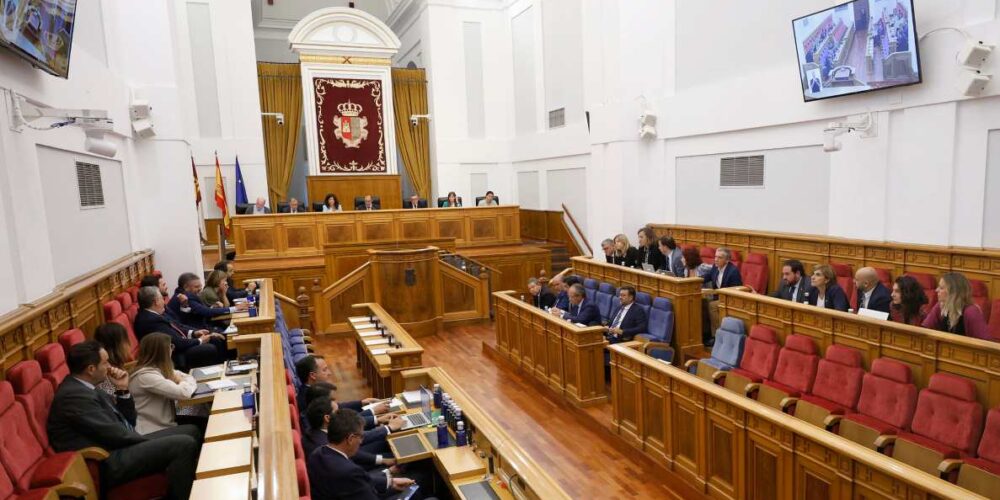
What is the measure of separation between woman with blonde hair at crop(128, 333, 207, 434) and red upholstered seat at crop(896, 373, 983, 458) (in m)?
3.88

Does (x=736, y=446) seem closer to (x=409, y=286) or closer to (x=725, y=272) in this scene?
(x=725, y=272)

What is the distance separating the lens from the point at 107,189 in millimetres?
5598

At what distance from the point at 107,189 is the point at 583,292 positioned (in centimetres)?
466

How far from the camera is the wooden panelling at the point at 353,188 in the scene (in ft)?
38.9

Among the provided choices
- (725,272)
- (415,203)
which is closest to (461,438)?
(725,272)

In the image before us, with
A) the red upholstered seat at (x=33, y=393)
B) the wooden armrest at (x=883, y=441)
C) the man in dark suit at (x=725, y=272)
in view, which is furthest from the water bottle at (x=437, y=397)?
the man in dark suit at (x=725, y=272)

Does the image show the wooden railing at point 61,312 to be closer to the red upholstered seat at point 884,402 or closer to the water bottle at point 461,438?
→ the water bottle at point 461,438

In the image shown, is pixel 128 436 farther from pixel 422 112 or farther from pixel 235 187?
pixel 422 112

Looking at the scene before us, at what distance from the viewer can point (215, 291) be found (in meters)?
6.14

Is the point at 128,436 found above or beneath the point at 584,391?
above

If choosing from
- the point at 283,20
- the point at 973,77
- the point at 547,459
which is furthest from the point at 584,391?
the point at 283,20

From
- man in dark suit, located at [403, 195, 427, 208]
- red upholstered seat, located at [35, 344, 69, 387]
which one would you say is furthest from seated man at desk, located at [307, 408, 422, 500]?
man in dark suit, located at [403, 195, 427, 208]

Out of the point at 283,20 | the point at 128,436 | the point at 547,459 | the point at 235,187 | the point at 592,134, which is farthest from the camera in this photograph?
the point at 283,20

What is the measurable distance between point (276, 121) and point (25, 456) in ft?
34.2
